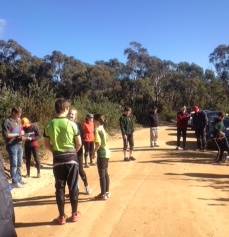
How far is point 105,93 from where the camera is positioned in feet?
149

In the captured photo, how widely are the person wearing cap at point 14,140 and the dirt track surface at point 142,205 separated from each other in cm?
37

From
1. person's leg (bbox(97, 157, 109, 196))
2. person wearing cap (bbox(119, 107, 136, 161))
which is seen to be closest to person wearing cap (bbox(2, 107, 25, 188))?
person's leg (bbox(97, 157, 109, 196))

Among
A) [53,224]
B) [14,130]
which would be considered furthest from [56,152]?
[14,130]

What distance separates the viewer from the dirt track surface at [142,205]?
547 centimetres

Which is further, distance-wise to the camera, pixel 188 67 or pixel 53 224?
pixel 188 67

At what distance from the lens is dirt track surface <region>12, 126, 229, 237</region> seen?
547 centimetres

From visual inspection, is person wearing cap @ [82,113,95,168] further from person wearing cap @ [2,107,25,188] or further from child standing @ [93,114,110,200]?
child standing @ [93,114,110,200]

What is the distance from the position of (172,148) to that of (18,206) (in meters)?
9.17

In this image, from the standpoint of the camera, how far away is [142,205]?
667 cm

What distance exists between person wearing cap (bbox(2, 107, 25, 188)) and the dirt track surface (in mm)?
373

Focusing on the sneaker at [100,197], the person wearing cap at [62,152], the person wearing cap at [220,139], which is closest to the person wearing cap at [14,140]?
the sneaker at [100,197]

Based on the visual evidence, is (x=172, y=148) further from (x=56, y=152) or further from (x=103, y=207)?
(x=56, y=152)

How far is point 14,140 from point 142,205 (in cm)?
360

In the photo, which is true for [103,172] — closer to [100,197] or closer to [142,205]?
[100,197]
